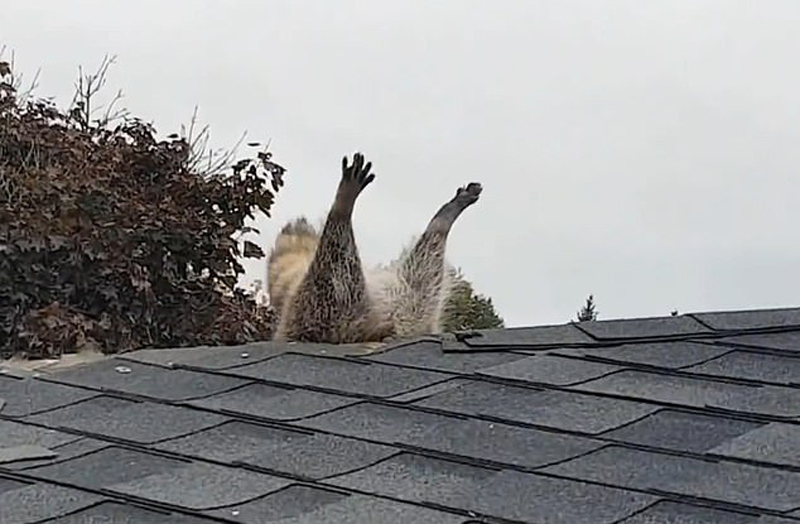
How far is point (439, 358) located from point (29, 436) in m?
0.87

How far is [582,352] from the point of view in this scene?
8.28 feet

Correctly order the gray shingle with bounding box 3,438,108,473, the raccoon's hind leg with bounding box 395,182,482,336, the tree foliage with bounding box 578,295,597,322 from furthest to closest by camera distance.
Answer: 1. the tree foliage with bounding box 578,295,597,322
2. the raccoon's hind leg with bounding box 395,182,482,336
3. the gray shingle with bounding box 3,438,108,473

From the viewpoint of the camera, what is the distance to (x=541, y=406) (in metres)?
2.24

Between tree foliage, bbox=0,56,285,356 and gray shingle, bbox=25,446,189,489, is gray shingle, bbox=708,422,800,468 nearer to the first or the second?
gray shingle, bbox=25,446,189,489

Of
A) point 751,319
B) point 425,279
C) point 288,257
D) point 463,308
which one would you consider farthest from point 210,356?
point 463,308

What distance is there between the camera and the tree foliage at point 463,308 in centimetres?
417

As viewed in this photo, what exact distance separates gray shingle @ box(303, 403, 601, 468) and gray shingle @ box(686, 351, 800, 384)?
1.49ft

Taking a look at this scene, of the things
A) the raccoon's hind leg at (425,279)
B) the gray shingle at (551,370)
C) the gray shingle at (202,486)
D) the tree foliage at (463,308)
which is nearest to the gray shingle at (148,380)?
the gray shingle at (202,486)

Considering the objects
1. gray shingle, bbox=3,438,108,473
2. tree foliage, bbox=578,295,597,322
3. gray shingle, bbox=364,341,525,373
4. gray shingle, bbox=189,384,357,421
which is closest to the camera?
gray shingle, bbox=3,438,108,473

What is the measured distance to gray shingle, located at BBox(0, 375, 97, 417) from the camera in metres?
2.38

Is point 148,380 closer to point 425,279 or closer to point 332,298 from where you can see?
point 332,298

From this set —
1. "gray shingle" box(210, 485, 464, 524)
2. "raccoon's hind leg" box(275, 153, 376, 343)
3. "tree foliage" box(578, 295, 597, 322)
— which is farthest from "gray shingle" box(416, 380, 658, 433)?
"tree foliage" box(578, 295, 597, 322)

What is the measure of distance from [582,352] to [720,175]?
2891 mm

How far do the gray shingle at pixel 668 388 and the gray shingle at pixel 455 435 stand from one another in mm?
252
